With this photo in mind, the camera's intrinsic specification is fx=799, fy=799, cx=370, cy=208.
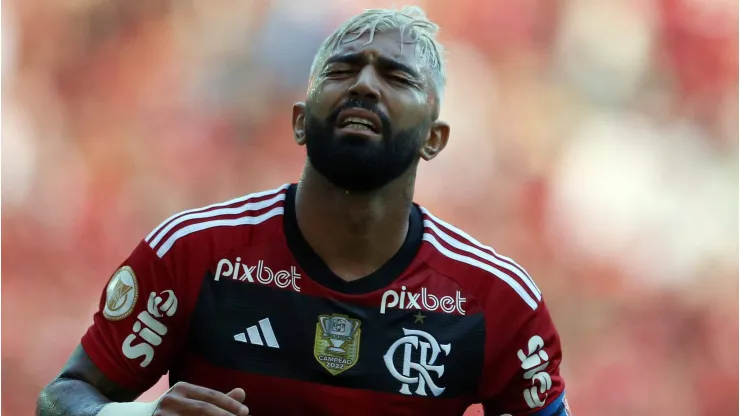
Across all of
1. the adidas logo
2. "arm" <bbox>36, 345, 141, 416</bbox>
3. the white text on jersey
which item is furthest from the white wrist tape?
the adidas logo

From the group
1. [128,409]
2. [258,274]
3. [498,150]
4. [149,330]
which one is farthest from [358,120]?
[498,150]

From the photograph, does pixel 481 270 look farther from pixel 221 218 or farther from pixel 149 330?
pixel 149 330

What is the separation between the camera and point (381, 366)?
6.04ft

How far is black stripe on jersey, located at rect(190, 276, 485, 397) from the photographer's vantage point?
180 cm

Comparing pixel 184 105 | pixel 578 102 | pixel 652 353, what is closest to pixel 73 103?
pixel 184 105

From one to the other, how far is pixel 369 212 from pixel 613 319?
308cm

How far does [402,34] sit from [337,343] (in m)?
0.80

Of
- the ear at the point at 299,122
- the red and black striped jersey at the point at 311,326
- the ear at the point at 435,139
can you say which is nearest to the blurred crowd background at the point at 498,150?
the ear at the point at 435,139

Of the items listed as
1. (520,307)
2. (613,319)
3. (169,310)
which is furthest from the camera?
(613,319)

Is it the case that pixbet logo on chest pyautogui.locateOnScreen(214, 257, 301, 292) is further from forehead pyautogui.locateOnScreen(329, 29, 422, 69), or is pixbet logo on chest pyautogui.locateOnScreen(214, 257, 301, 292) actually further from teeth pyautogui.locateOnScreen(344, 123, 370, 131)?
forehead pyautogui.locateOnScreen(329, 29, 422, 69)

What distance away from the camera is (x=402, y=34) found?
6.68 feet

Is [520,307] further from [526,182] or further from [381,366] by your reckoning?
[526,182]

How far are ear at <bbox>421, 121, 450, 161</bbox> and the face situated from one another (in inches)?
1.7

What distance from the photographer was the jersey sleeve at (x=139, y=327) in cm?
175
